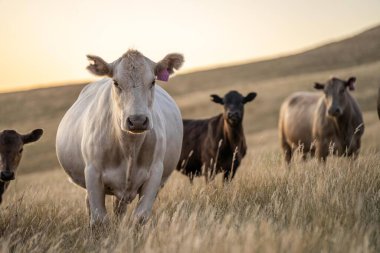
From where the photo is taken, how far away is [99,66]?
21.2 feet

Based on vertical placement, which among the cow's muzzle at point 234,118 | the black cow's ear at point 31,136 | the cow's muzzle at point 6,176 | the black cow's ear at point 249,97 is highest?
the black cow's ear at point 249,97

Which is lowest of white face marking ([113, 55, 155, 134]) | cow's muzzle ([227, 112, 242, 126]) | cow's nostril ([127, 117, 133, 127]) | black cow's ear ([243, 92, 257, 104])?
cow's muzzle ([227, 112, 242, 126])

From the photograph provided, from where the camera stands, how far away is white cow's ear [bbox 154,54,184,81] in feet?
22.0

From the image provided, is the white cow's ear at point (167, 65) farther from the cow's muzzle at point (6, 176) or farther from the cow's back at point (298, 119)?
the cow's back at point (298, 119)

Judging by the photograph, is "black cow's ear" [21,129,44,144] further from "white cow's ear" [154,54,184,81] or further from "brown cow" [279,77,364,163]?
"brown cow" [279,77,364,163]

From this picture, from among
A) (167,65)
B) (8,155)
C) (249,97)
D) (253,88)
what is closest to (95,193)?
(167,65)

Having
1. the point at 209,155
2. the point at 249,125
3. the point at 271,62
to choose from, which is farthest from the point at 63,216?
the point at 271,62

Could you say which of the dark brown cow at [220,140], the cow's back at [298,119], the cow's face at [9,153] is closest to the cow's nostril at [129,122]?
the cow's face at [9,153]

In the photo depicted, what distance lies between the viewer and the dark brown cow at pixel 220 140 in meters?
12.1

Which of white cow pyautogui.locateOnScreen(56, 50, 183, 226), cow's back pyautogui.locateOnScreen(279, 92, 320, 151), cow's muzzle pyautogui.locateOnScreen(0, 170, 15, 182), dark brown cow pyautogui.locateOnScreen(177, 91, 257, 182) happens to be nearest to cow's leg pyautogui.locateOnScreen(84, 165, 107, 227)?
white cow pyautogui.locateOnScreen(56, 50, 183, 226)

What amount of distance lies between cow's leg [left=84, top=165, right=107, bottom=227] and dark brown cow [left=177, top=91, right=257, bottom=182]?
15.9 feet

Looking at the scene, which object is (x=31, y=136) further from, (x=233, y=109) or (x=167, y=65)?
(x=233, y=109)

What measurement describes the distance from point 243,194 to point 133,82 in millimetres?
1992

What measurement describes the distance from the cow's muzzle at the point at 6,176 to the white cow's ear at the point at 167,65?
2311mm
